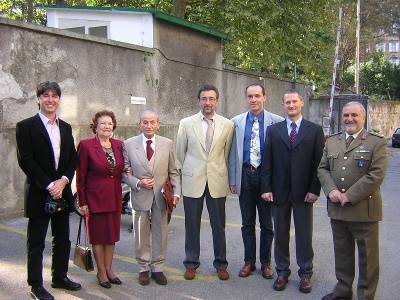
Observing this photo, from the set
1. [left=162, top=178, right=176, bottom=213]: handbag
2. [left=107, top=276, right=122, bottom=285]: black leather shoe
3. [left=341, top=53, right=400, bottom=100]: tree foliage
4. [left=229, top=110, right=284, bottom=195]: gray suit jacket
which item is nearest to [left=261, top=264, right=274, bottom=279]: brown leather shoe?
[left=229, top=110, right=284, bottom=195]: gray suit jacket

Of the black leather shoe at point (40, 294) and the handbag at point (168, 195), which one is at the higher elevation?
the handbag at point (168, 195)

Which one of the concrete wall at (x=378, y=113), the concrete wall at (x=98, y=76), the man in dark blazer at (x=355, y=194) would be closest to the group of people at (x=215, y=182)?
the man in dark blazer at (x=355, y=194)

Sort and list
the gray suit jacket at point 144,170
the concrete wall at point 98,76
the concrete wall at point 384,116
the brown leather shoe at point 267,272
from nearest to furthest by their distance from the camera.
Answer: the gray suit jacket at point 144,170, the brown leather shoe at point 267,272, the concrete wall at point 98,76, the concrete wall at point 384,116

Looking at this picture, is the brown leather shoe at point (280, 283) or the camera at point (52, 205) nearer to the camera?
the camera at point (52, 205)

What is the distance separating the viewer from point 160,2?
17.5m

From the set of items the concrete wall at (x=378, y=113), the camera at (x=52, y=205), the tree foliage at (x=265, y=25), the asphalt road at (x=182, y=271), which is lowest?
the asphalt road at (x=182, y=271)

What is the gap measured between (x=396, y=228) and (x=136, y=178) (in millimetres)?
4732

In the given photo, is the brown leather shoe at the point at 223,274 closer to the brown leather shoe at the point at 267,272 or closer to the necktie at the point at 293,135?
the brown leather shoe at the point at 267,272

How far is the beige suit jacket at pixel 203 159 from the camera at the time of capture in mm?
5039

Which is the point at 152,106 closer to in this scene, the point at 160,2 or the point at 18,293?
the point at 18,293

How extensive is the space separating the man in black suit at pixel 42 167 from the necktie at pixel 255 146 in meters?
1.80

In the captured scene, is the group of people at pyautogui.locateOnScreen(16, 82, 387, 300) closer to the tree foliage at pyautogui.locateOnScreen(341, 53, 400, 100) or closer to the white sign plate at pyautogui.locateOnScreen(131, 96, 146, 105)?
the white sign plate at pyautogui.locateOnScreen(131, 96, 146, 105)

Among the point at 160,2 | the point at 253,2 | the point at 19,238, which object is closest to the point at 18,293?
the point at 19,238

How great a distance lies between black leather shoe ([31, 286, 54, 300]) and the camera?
4.38 m
